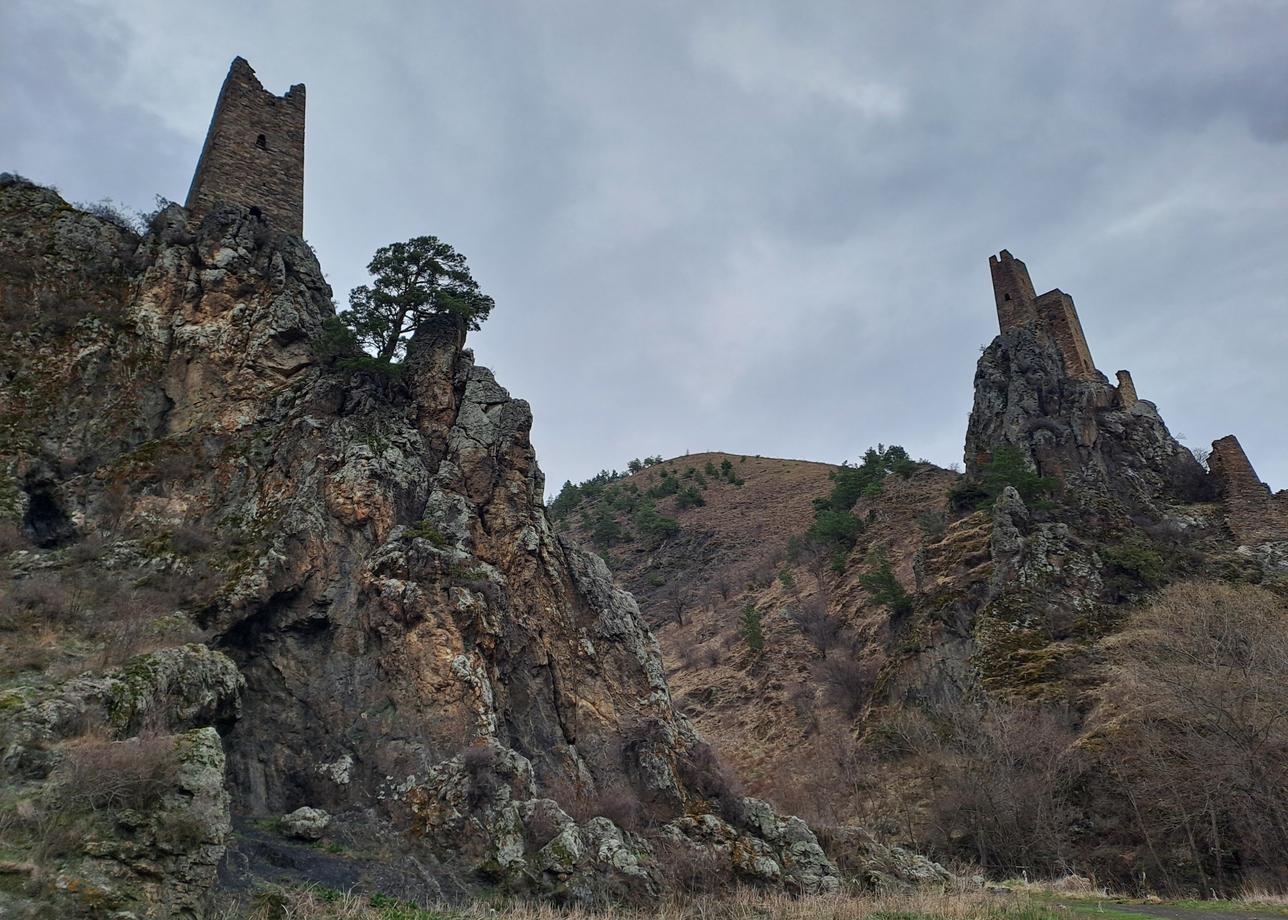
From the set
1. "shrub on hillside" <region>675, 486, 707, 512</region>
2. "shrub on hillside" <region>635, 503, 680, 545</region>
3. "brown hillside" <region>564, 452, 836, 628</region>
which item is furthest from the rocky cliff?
"shrub on hillside" <region>675, 486, 707, 512</region>

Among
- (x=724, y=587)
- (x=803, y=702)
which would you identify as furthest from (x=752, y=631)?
(x=724, y=587)

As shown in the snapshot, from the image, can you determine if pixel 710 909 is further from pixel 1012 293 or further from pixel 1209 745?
pixel 1012 293

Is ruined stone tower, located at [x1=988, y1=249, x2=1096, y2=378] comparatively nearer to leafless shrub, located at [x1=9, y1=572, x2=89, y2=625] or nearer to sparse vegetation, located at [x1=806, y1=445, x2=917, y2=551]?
sparse vegetation, located at [x1=806, y1=445, x2=917, y2=551]

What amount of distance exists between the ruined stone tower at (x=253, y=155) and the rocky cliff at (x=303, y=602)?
4.47ft

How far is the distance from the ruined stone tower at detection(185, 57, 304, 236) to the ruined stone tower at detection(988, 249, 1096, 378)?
43956 millimetres

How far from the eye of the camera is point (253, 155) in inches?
1227

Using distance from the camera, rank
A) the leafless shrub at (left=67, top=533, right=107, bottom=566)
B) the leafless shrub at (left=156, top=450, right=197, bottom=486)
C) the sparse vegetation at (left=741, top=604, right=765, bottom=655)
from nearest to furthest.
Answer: the leafless shrub at (left=67, top=533, right=107, bottom=566) < the leafless shrub at (left=156, top=450, right=197, bottom=486) < the sparse vegetation at (left=741, top=604, right=765, bottom=655)

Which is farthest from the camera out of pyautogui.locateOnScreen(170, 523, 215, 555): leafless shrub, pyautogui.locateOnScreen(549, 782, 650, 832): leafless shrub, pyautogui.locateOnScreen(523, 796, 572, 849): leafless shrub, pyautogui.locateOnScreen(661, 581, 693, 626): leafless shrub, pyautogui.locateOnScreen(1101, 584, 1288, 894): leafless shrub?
pyautogui.locateOnScreen(661, 581, 693, 626): leafless shrub

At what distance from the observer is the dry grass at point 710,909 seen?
11492 millimetres

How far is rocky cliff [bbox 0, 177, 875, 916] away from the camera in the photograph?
16562 mm

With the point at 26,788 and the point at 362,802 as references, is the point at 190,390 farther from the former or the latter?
the point at 26,788

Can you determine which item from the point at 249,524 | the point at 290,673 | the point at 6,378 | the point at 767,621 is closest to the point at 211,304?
the point at 6,378

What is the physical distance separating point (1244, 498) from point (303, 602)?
44.5 meters

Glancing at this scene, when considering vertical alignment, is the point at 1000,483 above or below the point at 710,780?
Result: above
